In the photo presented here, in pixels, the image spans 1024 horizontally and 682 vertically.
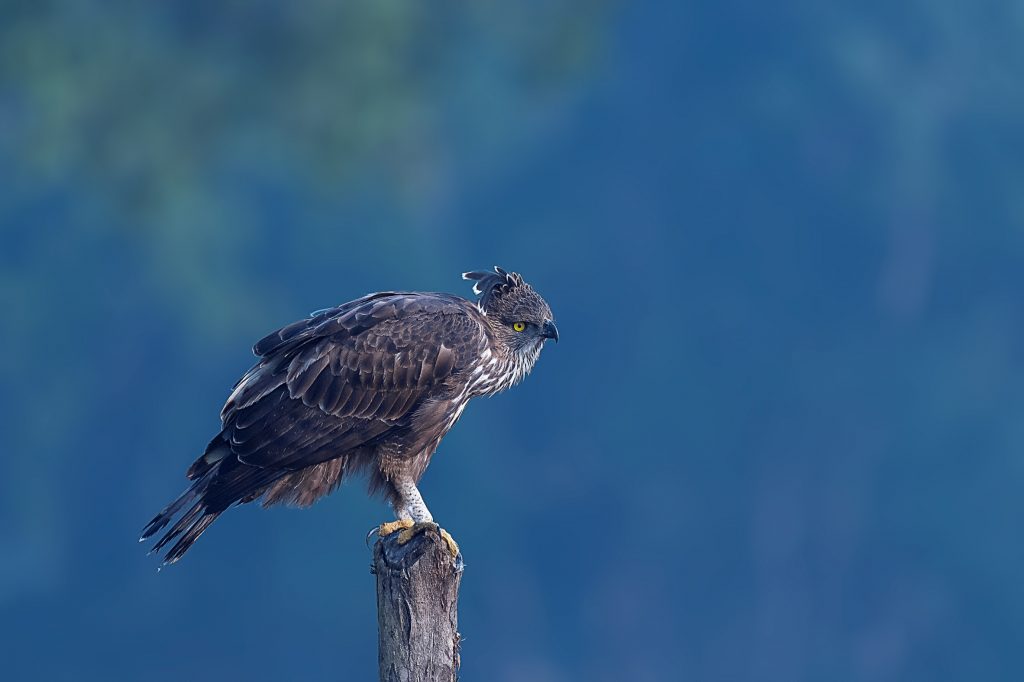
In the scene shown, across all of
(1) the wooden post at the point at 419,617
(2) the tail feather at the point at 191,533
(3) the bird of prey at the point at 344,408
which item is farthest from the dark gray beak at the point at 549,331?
(2) the tail feather at the point at 191,533

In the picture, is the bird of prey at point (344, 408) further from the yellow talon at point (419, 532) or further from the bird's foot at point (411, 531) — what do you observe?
the yellow talon at point (419, 532)

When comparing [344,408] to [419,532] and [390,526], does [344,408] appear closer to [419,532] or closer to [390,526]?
[390,526]

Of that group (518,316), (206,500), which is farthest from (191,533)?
(518,316)

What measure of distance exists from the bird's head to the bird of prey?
0.74 ft

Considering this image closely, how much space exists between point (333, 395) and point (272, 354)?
36 cm

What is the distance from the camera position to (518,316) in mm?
4785

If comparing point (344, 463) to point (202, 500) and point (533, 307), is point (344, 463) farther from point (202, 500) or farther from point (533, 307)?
point (533, 307)

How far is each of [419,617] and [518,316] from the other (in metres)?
1.56

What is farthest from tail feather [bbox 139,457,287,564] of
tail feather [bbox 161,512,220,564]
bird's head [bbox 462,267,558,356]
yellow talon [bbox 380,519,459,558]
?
bird's head [bbox 462,267,558,356]

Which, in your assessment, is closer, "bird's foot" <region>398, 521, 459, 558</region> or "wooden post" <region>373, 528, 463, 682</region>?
"wooden post" <region>373, 528, 463, 682</region>

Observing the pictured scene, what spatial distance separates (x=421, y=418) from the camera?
A: 4352 millimetres

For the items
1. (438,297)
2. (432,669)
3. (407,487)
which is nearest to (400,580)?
(432,669)

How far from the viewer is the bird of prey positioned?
4223 mm

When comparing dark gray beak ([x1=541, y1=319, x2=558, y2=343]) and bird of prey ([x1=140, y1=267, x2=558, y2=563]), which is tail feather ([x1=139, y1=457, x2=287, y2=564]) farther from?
dark gray beak ([x1=541, y1=319, x2=558, y2=343])
